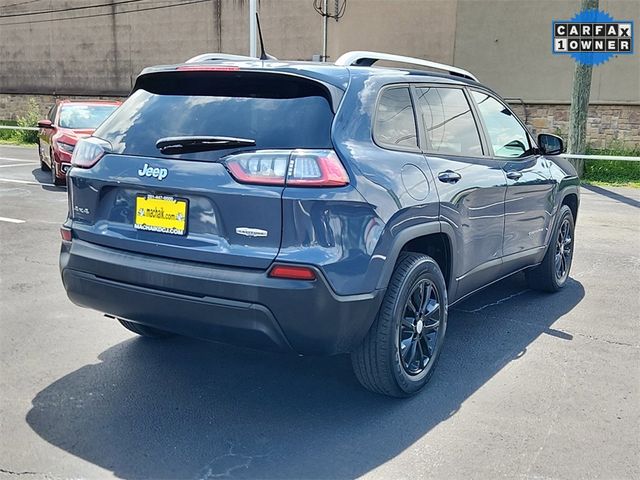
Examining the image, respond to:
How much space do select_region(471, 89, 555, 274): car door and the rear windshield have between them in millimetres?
1826

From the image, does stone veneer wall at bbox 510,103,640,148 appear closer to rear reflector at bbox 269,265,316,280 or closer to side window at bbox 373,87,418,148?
side window at bbox 373,87,418,148

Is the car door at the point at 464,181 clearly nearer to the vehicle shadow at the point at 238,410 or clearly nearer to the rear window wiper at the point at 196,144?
the vehicle shadow at the point at 238,410

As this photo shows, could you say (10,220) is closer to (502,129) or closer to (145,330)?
(145,330)

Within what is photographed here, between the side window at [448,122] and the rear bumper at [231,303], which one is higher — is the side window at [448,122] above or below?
above

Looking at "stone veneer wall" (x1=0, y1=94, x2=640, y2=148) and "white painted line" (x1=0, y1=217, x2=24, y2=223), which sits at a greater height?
"stone veneer wall" (x1=0, y1=94, x2=640, y2=148)

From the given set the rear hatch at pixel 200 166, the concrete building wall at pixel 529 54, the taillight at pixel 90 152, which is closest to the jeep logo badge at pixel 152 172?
the rear hatch at pixel 200 166

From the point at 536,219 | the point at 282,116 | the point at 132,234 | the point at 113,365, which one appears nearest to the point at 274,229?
the point at 282,116

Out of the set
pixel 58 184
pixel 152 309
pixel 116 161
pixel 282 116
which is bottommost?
pixel 58 184

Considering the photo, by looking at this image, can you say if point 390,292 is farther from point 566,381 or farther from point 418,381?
point 566,381

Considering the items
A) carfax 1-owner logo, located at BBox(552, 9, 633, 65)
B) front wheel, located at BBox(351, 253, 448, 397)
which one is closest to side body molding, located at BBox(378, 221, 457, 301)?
front wheel, located at BBox(351, 253, 448, 397)

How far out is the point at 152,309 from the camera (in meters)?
3.34

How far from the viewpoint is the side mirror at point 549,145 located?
5.46 meters

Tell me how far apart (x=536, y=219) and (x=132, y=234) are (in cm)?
326

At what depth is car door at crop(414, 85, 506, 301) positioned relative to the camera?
4.00m
